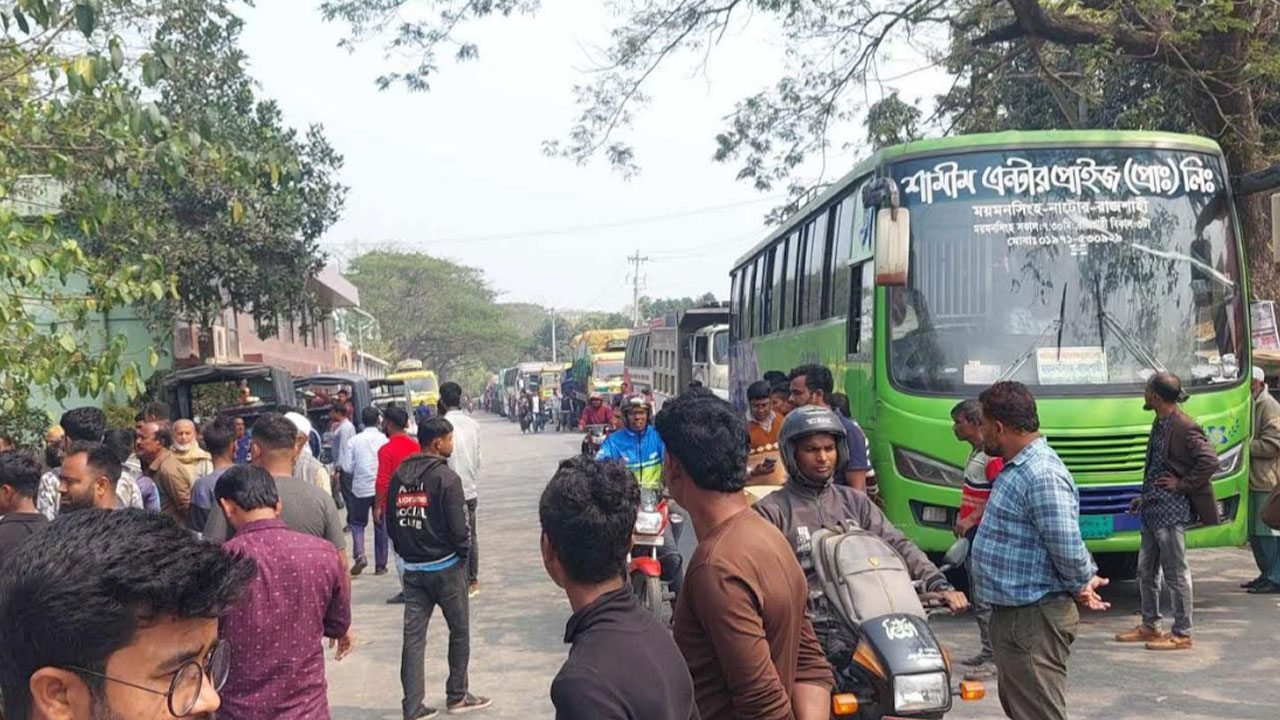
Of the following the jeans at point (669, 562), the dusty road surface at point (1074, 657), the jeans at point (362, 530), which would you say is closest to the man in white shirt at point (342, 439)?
the jeans at point (362, 530)

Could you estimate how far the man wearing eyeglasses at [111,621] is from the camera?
5.32ft

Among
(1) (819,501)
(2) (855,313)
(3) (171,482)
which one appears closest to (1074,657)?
(2) (855,313)

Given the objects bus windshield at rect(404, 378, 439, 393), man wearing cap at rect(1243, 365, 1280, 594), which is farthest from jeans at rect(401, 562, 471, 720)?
bus windshield at rect(404, 378, 439, 393)

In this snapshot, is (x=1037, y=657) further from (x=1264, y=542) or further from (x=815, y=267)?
(x=815, y=267)

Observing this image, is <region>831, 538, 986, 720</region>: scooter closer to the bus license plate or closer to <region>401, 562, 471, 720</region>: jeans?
<region>401, 562, 471, 720</region>: jeans

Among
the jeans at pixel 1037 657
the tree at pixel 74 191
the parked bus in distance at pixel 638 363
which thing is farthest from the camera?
the parked bus in distance at pixel 638 363

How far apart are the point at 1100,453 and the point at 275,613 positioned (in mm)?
6190

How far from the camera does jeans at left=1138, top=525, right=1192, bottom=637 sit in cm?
759

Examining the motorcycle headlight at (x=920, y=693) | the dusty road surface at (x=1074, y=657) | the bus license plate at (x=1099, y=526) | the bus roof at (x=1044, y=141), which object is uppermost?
the bus roof at (x=1044, y=141)

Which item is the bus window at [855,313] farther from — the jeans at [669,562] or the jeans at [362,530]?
the jeans at [362,530]

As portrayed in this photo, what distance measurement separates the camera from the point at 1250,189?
328 inches

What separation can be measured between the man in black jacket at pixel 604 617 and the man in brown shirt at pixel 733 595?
26cm

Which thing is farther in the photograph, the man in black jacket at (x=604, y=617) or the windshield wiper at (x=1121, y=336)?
the windshield wiper at (x=1121, y=336)

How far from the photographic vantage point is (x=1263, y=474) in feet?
30.3
